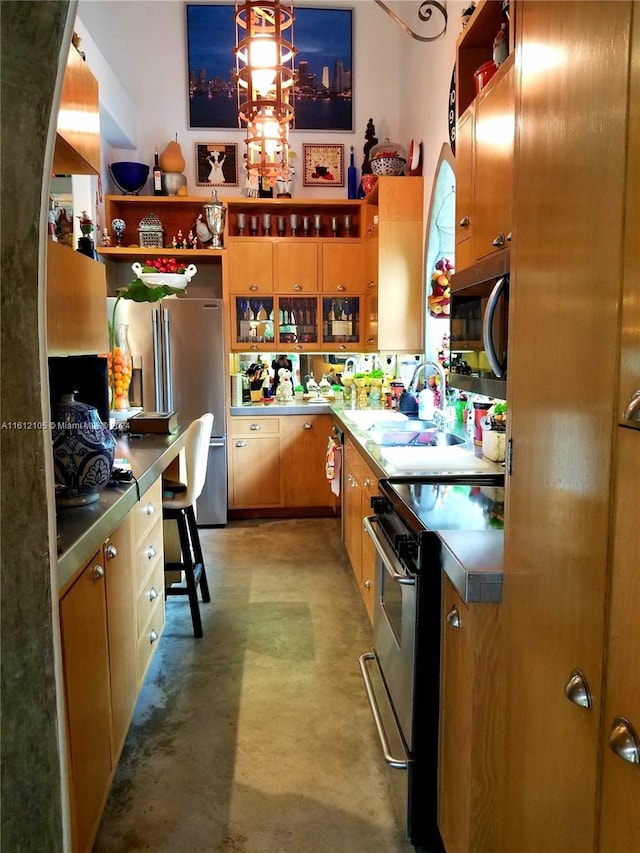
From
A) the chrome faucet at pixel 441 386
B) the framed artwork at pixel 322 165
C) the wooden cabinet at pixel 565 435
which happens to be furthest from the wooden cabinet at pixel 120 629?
the framed artwork at pixel 322 165

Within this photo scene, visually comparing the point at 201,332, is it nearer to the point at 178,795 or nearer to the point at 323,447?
the point at 323,447

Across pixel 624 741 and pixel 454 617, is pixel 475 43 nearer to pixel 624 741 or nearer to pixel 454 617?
pixel 454 617

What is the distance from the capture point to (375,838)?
6.04 ft

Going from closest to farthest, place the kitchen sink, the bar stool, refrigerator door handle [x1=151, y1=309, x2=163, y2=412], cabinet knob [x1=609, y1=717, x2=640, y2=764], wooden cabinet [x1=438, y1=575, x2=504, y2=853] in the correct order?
1. cabinet knob [x1=609, y1=717, x2=640, y2=764]
2. wooden cabinet [x1=438, y1=575, x2=504, y2=853]
3. the kitchen sink
4. the bar stool
5. refrigerator door handle [x1=151, y1=309, x2=163, y2=412]

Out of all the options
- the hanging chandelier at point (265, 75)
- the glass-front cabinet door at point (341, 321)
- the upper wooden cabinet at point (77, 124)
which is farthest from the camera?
the glass-front cabinet door at point (341, 321)

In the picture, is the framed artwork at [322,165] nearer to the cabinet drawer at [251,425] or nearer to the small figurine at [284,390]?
the small figurine at [284,390]

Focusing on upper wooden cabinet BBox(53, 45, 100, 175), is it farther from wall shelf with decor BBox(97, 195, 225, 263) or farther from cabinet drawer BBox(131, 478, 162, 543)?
wall shelf with decor BBox(97, 195, 225, 263)

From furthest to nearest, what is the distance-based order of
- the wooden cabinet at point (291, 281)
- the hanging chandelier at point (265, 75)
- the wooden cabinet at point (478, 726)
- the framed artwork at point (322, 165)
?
the framed artwork at point (322, 165), the wooden cabinet at point (291, 281), the hanging chandelier at point (265, 75), the wooden cabinet at point (478, 726)

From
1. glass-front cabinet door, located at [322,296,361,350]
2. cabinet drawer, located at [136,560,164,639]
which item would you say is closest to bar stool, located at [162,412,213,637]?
cabinet drawer, located at [136,560,164,639]

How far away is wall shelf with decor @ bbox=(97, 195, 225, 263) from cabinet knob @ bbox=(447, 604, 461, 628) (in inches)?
162

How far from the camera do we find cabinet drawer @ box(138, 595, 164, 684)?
2.36 meters

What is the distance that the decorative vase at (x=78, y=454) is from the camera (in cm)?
183

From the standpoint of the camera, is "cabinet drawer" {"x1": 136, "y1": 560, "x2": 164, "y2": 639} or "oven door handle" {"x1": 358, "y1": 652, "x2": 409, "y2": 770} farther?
"cabinet drawer" {"x1": 136, "y1": 560, "x2": 164, "y2": 639}

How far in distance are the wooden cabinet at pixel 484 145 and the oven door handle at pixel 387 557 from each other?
0.91 m
